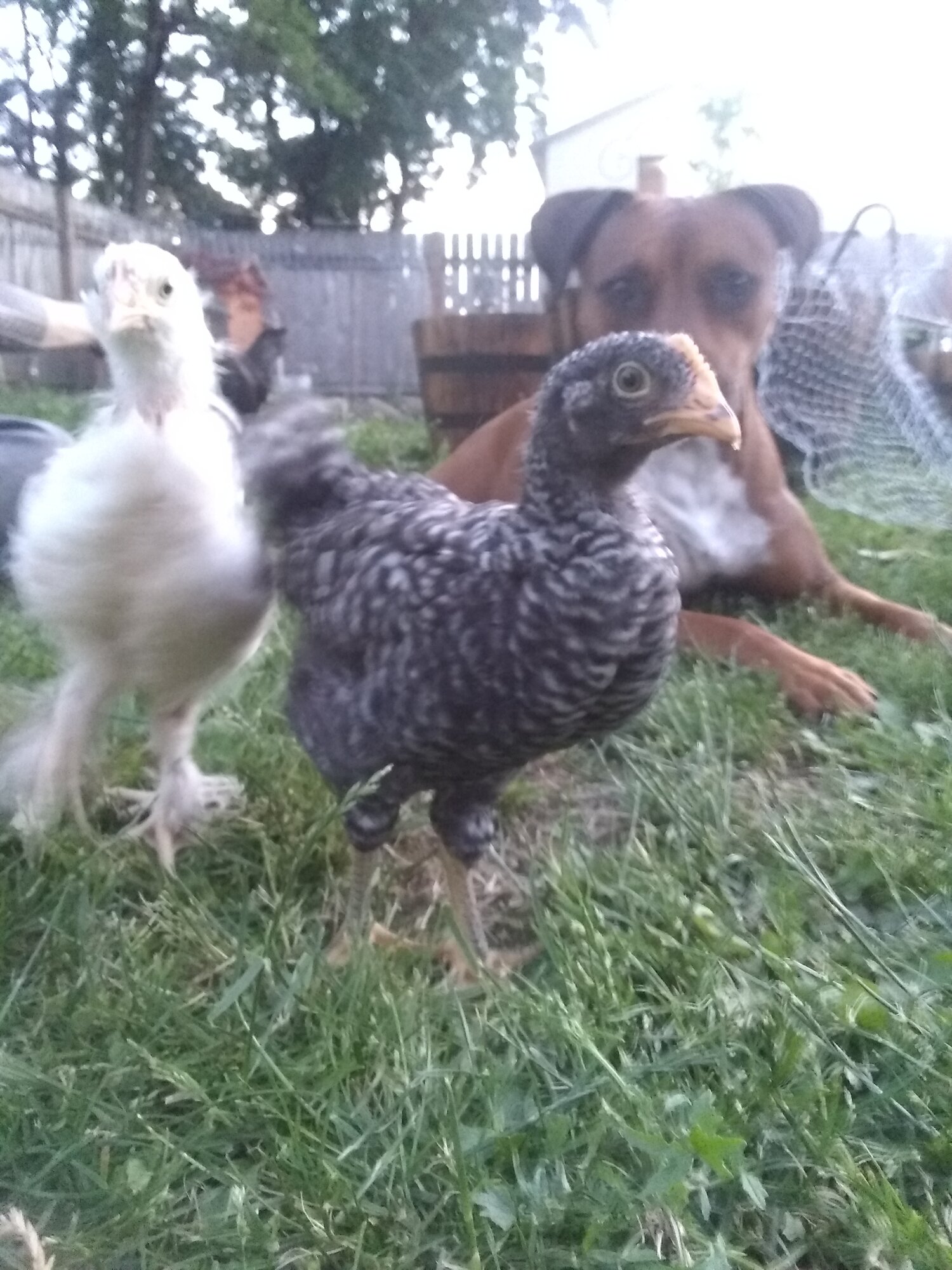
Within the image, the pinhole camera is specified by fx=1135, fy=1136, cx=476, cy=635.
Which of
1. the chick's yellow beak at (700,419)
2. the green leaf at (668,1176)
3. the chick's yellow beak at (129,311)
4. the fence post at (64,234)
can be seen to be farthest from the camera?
the fence post at (64,234)

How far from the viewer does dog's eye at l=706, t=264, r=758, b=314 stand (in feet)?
7.16

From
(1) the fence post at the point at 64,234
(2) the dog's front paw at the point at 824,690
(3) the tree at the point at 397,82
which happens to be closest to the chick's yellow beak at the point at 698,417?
→ (2) the dog's front paw at the point at 824,690

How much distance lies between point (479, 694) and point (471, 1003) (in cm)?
34

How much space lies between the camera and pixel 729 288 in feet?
7.22

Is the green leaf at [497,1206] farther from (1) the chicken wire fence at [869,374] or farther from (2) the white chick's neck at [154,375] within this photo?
(1) the chicken wire fence at [869,374]

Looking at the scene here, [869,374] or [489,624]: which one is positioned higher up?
[869,374]

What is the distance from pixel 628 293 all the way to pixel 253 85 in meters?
1.40

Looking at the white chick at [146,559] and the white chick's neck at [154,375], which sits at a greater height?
the white chick's neck at [154,375]

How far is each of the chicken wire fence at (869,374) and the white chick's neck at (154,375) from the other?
1.31 m

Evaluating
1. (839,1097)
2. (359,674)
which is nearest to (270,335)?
(359,674)

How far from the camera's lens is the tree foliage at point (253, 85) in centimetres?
276

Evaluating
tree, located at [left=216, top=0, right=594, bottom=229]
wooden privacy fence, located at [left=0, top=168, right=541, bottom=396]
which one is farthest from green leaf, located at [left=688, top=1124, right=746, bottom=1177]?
tree, located at [left=216, top=0, right=594, bottom=229]

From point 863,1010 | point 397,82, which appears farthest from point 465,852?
point 397,82

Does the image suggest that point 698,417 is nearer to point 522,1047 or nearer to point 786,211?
point 522,1047
